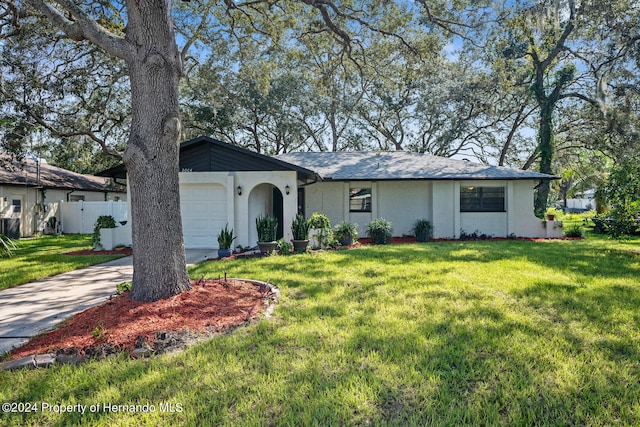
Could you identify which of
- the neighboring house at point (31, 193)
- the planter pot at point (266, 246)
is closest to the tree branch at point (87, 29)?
the planter pot at point (266, 246)

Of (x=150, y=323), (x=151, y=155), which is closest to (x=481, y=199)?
(x=151, y=155)

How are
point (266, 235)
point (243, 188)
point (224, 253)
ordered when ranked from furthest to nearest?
point (243, 188)
point (266, 235)
point (224, 253)

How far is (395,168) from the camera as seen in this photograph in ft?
48.7

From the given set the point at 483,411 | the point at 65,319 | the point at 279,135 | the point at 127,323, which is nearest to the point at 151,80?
the point at 127,323

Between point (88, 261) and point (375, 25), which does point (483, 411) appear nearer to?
point (375, 25)

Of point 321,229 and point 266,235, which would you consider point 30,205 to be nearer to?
point 266,235

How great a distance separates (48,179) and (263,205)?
14661 millimetres

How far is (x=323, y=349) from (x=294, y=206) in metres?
8.31

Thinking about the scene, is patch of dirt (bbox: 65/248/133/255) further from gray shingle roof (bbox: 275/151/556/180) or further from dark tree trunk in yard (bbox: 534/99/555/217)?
dark tree trunk in yard (bbox: 534/99/555/217)

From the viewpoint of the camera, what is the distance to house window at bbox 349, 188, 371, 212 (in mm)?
14719

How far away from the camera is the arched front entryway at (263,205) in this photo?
481 inches

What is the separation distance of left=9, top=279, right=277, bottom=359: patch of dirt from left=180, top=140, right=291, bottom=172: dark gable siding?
6.68 m

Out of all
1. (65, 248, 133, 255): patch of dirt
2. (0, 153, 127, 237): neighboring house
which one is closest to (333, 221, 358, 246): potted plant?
(65, 248, 133, 255): patch of dirt

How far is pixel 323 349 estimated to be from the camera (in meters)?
3.49
